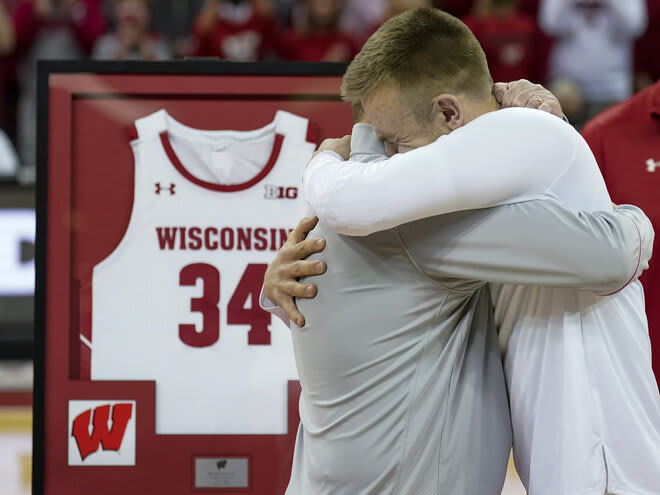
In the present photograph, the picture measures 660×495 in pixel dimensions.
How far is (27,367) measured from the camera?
4164mm

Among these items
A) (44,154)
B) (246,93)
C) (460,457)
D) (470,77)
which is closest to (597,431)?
(460,457)

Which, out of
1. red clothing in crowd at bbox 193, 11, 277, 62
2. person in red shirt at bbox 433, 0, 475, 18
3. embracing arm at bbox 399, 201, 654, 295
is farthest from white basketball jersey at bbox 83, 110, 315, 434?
person in red shirt at bbox 433, 0, 475, 18

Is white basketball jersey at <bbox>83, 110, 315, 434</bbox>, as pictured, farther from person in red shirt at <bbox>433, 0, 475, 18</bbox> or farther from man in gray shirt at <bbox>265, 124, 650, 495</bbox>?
person in red shirt at <bbox>433, 0, 475, 18</bbox>

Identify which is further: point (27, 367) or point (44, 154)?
point (27, 367)

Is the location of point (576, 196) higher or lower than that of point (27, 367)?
higher

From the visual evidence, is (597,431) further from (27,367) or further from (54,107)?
(27,367)

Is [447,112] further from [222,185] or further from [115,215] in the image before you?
[115,215]

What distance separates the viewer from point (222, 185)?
2.11 m

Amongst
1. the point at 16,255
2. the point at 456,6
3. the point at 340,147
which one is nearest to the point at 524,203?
the point at 340,147

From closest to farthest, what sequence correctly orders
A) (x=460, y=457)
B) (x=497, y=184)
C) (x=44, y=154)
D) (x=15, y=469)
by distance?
(x=497, y=184) < (x=460, y=457) < (x=44, y=154) < (x=15, y=469)

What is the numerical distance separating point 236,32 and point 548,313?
495 centimetres

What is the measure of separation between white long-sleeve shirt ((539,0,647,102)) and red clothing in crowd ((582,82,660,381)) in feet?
12.8

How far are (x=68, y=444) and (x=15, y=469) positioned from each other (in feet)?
3.61

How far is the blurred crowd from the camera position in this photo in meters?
5.91
